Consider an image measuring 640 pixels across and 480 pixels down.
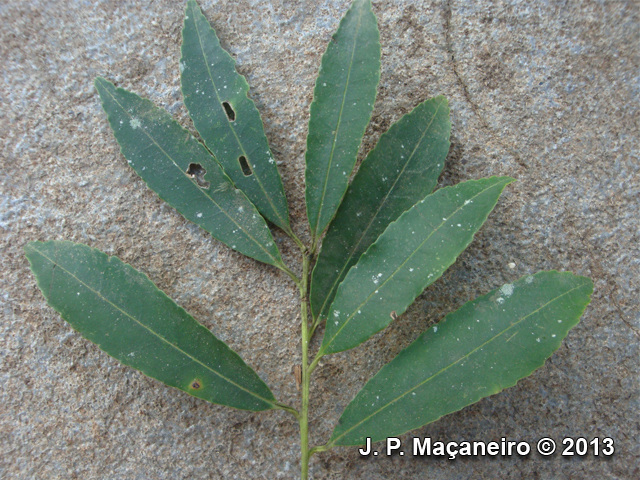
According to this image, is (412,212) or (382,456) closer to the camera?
(412,212)

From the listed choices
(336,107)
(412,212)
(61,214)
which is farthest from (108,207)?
(412,212)

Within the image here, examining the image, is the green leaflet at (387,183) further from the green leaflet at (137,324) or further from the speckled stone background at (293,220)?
the green leaflet at (137,324)

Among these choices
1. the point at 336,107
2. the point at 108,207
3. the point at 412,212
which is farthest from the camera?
the point at 108,207

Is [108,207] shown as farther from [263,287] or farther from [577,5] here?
[577,5]

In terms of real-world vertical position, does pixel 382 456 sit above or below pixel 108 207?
below

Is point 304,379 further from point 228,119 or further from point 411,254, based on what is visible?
point 228,119

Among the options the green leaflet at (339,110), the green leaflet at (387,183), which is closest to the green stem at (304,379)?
the green leaflet at (387,183)

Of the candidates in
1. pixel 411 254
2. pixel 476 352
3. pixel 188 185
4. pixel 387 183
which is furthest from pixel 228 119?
pixel 476 352
